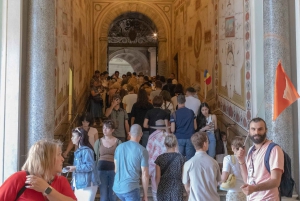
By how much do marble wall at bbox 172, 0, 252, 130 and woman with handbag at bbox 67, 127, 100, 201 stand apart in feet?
14.0

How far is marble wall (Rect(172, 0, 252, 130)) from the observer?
9.60m

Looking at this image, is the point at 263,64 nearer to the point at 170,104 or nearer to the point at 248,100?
the point at 248,100

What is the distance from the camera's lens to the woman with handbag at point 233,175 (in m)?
5.30

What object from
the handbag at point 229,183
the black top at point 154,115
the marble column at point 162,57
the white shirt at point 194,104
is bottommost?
the handbag at point 229,183

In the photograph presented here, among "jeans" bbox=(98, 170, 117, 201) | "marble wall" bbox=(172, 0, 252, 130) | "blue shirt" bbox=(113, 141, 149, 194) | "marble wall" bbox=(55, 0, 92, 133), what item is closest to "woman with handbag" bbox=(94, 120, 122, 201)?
"jeans" bbox=(98, 170, 117, 201)

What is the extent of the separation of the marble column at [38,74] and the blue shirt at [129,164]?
218cm

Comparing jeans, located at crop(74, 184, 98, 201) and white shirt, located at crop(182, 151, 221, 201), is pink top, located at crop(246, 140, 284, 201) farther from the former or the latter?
jeans, located at crop(74, 184, 98, 201)

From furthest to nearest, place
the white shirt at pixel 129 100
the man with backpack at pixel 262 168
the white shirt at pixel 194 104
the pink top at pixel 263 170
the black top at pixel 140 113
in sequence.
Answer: the white shirt at pixel 129 100 → the white shirt at pixel 194 104 → the black top at pixel 140 113 → the pink top at pixel 263 170 → the man with backpack at pixel 262 168

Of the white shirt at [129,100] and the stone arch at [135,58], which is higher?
the stone arch at [135,58]

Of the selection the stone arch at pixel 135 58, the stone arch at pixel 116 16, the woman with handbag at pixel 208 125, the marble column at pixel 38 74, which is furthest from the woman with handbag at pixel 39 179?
the stone arch at pixel 135 58

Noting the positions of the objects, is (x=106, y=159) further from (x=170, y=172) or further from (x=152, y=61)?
(x=152, y=61)

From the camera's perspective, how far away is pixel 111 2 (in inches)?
780

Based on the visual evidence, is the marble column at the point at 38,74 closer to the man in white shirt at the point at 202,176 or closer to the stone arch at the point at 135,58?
the man in white shirt at the point at 202,176

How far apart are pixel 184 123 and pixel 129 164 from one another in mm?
2209
